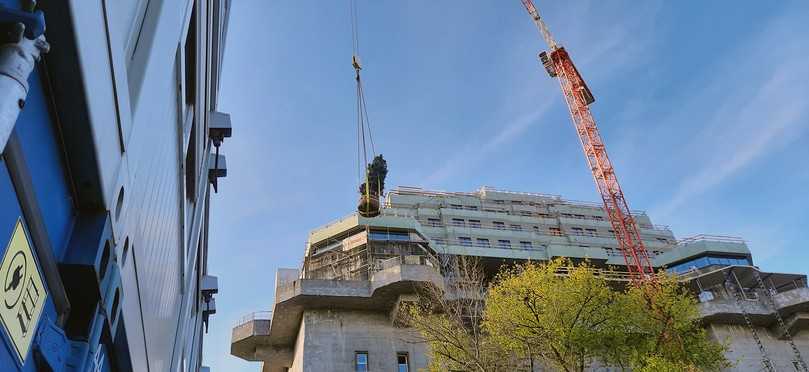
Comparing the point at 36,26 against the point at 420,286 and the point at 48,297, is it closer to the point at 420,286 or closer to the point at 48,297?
the point at 48,297

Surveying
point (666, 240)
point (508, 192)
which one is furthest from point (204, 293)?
point (666, 240)

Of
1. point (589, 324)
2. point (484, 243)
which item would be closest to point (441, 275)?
point (589, 324)

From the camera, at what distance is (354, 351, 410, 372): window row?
25984 millimetres

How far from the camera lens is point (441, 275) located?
29.3 m

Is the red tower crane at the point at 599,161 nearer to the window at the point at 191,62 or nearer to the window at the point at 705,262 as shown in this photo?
the window at the point at 705,262

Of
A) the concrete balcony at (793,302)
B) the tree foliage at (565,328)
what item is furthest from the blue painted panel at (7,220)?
the concrete balcony at (793,302)

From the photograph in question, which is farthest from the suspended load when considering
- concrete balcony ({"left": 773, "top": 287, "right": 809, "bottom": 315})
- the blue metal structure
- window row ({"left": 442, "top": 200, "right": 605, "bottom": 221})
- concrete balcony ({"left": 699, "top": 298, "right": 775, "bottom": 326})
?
concrete balcony ({"left": 773, "top": 287, "right": 809, "bottom": 315})

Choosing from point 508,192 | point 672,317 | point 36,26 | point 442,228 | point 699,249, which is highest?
point 508,192

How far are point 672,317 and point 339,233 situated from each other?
21077mm

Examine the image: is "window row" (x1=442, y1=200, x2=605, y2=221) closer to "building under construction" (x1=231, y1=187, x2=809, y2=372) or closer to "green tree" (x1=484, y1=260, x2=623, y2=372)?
"building under construction" (x1=231, y1=187, x2=809, y2=372)

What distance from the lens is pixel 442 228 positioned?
147 feet

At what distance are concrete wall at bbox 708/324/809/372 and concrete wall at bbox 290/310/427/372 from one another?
17.4 m

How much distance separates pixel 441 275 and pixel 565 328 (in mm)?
10007

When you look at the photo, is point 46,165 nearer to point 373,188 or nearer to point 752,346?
point 373,188
